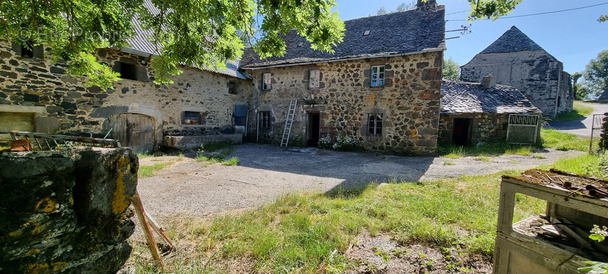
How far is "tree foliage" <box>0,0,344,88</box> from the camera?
9.58 ft

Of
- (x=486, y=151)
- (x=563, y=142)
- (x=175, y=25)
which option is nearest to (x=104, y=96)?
(x=175, y=25)

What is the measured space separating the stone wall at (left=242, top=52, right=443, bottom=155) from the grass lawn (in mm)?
5626

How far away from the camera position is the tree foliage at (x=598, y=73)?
122ft

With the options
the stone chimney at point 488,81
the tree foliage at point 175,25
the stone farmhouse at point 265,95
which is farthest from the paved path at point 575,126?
the tree foliage at point 175,25

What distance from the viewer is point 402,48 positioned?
34.6 ft

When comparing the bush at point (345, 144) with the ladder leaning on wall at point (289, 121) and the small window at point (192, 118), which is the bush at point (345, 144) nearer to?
the ladder leaning on wall at point (289, 121)

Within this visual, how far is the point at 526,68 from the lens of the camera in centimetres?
1912

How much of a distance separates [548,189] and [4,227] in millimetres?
3501

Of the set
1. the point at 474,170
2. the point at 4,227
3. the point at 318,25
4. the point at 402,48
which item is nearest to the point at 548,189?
the point at 318,25

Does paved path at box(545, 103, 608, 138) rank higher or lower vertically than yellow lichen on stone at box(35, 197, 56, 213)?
higher

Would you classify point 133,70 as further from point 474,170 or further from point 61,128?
point 474,170

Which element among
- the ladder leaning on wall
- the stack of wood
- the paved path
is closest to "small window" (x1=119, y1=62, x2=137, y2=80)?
the ladder leaning on wall

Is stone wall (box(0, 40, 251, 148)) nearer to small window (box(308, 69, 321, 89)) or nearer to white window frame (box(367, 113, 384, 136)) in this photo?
small window (box(308, 69, 321, 89))

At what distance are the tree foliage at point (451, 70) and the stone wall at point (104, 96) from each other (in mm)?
33805
